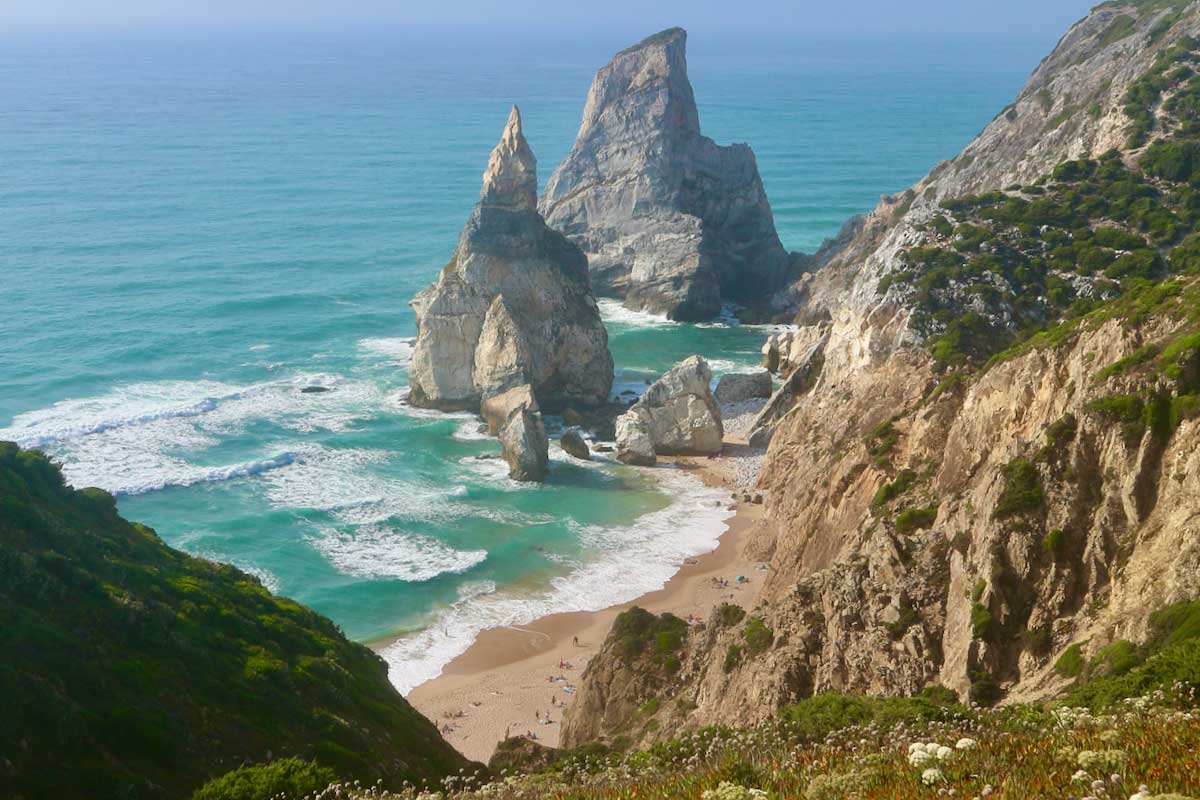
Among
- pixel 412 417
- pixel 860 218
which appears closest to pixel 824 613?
pixel 412 417

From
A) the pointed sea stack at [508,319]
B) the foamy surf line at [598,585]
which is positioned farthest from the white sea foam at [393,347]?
the foamy surf line at [598,585]

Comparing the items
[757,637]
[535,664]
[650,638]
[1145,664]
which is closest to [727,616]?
[650,638]

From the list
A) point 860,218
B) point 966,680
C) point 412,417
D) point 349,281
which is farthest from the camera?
point 349,281

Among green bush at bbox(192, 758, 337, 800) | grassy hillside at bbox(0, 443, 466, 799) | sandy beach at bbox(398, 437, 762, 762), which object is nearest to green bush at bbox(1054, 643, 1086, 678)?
grassy hillside at bbox(0, 443, 466, 799)

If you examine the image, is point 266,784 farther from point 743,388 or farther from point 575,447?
point 743,388

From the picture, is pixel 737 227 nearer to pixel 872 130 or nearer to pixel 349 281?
pixel 349 281

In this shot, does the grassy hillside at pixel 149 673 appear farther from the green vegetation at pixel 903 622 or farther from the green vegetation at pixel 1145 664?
the green vegetation at pixel 1145 664

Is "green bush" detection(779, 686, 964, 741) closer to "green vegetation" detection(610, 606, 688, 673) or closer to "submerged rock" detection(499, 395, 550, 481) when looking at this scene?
"green vegetation" detection(610, 606, 688, 673)
